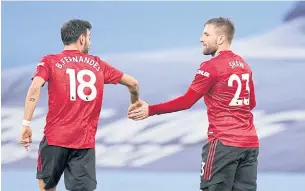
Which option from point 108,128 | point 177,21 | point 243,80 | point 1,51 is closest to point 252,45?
point 177,21

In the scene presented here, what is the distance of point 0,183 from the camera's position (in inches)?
295

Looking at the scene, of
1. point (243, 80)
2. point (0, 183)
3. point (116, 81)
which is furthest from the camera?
point (0, 183)

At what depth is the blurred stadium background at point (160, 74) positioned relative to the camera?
Answer: 7629 mm

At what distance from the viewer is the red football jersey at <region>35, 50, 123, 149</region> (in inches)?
193

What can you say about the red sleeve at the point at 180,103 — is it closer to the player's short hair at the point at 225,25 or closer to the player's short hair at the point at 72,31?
the player's short hair at the point at 225,25

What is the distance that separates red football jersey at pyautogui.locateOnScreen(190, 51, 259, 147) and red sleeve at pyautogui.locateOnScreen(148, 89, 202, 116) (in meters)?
0.05

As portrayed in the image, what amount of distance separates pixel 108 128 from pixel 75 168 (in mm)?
2754

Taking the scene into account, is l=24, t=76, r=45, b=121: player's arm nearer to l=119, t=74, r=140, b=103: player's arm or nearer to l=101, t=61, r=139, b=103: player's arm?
l=101, t=61, r=139, b=103: player's arm

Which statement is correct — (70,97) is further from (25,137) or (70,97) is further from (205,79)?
(205,79)

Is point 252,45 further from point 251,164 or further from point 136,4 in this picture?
point 251,164

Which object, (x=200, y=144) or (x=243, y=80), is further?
(x=200, y=144)

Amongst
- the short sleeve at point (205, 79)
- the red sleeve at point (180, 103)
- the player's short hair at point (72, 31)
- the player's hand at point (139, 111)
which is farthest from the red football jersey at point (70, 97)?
the short sleeve at point (205, 79)

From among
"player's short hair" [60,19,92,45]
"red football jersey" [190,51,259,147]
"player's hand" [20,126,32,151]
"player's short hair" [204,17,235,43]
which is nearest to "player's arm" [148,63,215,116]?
"red football jersey" [190,51,259,147]

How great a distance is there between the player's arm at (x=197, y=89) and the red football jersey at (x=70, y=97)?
431 mm
